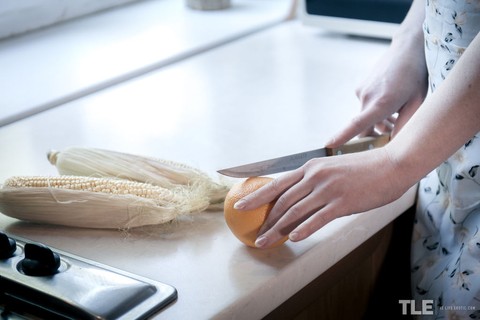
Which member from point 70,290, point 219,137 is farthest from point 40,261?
point 219,137

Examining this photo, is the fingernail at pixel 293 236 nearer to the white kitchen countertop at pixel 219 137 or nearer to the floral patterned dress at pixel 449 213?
the white kitchen countertop at pixel 219 137

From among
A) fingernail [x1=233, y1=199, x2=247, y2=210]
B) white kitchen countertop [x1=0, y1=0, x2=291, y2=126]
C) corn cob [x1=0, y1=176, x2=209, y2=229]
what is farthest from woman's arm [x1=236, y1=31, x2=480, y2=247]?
white kitchen countertop [x1=0, y1=0, x2=291, y2=126]

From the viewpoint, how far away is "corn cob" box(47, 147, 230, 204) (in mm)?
1022

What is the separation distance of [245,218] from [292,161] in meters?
0.14

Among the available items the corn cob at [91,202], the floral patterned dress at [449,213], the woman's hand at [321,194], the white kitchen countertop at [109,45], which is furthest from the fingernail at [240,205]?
the white kitchen countertop at [109,45]

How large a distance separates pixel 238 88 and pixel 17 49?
1.76 feet

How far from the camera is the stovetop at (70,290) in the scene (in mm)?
803

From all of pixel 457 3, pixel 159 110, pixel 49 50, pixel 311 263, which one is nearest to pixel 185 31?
pixel 49 50

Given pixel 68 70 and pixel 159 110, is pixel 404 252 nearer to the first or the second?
pixel 159 110

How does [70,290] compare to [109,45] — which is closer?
[70,290]

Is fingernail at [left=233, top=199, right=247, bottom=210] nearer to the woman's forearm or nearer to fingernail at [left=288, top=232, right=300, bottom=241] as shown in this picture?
fingernail at [left=288, top=232, right=300, bottom=241]

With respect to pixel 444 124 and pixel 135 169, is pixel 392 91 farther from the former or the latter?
pixel 135 169

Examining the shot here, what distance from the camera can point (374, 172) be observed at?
912 mm

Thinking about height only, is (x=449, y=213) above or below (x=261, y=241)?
below
